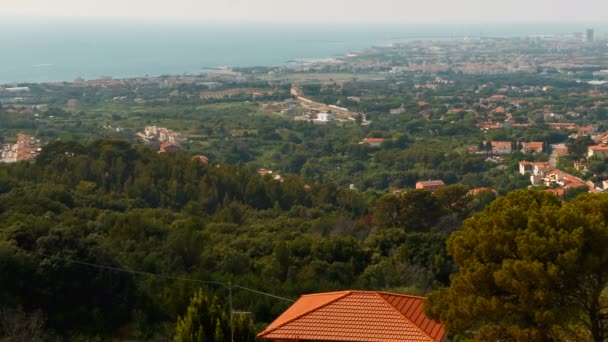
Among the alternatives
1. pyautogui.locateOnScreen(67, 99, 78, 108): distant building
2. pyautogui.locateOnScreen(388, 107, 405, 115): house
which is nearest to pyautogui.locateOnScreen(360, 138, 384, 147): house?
pyautogui.locateOnScreen(388, 107, 405, 115): house

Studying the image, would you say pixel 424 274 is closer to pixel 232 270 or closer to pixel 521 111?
pixel 232 270

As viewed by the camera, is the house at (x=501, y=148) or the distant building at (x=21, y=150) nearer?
the distant building at (x=21, y=150)

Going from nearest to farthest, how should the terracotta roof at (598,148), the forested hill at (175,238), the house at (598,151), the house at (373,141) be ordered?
1. the forested hill at (175,238)
2. the house at (598,151)
3. the terracotta roof at (598,148)
4. the house at (373,141)

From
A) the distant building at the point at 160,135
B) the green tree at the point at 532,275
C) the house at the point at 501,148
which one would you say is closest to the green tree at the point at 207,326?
the green tree at the point at 532,275

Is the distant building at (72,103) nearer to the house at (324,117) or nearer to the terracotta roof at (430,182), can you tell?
the house at (324,117)

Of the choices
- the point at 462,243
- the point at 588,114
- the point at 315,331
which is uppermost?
the point at 462,243

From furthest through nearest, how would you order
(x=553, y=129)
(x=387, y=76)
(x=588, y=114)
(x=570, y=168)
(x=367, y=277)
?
(x=387, y=76) < (x=588, y=114) < (x=553, y=129) < (x=570, y=168) < (x=367, y=277)

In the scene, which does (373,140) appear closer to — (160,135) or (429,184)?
(429,184)

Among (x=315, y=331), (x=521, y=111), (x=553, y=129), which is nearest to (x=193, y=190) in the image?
(x=315, y=331)
